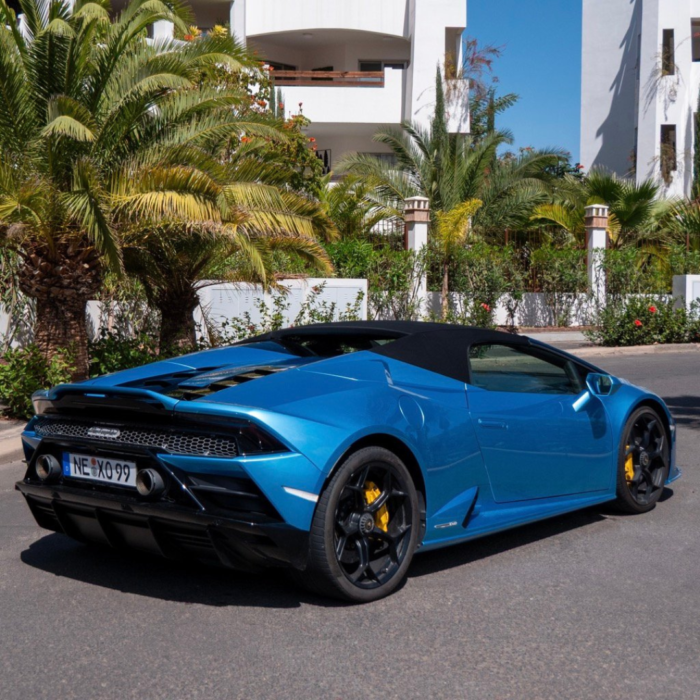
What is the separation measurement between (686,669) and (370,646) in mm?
1248

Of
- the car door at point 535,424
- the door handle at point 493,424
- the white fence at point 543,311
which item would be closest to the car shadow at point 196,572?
the car door at point 535,424

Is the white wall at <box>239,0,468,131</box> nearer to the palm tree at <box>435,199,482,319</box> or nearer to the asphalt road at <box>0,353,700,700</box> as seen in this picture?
the palm tree at <box>435,199,482,319</box>

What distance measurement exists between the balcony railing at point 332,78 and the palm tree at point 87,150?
828 inches

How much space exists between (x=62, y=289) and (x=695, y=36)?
32566 mm

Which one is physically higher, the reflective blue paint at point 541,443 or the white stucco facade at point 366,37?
the white stucco facade at point 366,37

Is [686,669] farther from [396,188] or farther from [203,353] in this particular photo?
[396,188]

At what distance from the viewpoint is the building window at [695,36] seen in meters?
34.4

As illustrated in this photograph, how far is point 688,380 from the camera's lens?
13977 millimetres

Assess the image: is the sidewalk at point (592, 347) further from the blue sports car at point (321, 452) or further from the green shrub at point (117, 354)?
the blue sports car at point (321, 452)

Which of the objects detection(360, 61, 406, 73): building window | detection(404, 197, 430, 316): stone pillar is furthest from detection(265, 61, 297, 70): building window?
detection(404, 197, 430, 316): stone pillar

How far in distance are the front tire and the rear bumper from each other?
5.3 inches

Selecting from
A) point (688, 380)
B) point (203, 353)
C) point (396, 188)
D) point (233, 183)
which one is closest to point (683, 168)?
point (396, 188)

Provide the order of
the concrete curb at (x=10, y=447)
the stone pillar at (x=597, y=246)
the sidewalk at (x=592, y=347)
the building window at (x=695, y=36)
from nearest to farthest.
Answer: the concrete curb at (x=10, y=447) < the sidewalk at (x=592, y=347) < the stone pillar at (x=597, y=246) < the building window at (x=695, y=36)

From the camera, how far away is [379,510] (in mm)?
4582
